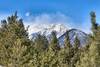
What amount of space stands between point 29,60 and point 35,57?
1.04 metres

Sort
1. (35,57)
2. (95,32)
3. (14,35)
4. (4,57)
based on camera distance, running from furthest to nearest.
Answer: (14,35) → (4,57) → (35,57) → (95,32)

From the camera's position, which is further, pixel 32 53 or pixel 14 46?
pixel 32 53

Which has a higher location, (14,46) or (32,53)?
(14,46)

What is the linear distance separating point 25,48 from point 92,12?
20.4 m

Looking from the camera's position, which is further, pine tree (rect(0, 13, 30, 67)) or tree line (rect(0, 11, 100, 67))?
pine tree (rect(0, 13, 30, 67))

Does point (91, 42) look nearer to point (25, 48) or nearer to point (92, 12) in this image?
point (92, 12)

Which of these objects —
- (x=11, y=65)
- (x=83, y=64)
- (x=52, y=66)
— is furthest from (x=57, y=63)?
Result: (x=83, y=64)

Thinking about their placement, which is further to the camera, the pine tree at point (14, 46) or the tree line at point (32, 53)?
the pine tree at point (14, 46)

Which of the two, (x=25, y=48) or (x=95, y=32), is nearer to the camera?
(x=95, y=32)

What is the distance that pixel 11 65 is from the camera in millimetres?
45594

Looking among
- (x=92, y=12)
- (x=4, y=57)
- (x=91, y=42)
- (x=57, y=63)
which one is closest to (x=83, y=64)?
(x=91, y=42)

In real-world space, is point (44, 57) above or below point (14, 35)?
below

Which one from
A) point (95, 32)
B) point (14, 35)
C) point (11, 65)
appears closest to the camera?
point (95, 32)

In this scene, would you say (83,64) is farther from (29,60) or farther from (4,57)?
(4,57)
